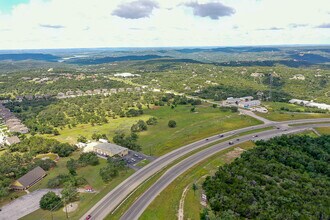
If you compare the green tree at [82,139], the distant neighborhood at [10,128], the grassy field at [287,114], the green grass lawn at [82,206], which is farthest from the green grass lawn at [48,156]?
the grassy field at [287,114]

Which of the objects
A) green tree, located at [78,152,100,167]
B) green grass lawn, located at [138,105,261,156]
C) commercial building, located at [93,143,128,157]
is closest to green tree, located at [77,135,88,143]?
commercial building, located at [93,143,128,157]

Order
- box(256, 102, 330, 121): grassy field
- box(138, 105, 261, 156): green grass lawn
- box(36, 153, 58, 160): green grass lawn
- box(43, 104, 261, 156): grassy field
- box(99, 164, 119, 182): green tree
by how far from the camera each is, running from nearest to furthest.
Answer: box(99, 164, 119, 182): green tree, box(36, 153, 58, 160): green grass lawn, box(138, 105, 261, 156): green grass lawn, box(43, 104, 261, 156): grassy field, box(256, 102, 330, 121): grassy field

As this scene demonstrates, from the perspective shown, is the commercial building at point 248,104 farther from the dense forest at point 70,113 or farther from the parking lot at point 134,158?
the parking lot at point 134,158

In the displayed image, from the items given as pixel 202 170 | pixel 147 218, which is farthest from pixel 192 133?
pixel 147 218

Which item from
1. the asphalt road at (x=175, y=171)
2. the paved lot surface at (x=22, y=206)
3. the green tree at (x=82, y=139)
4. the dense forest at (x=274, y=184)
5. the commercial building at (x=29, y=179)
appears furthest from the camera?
the green tree at (x=82, y=139)

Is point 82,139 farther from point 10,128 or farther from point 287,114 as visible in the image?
point 287,114

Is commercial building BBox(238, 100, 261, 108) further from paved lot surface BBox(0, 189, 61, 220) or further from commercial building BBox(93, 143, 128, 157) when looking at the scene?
paved lot surface BBox(0, 189, 61, 220)
